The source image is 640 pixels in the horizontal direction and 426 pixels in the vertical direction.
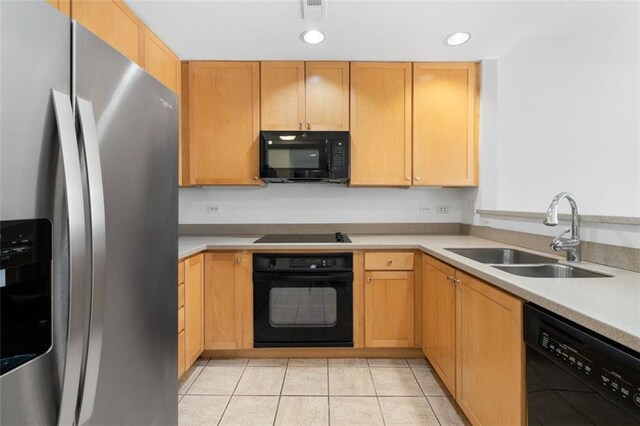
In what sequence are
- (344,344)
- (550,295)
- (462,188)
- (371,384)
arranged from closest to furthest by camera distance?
(550,295), (371,384), (344,344), (462,188)

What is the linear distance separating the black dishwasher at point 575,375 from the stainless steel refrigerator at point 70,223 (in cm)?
122

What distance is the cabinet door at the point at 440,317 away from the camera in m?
1.76

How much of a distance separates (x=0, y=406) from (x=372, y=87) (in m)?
2.62

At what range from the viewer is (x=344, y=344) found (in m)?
2.32

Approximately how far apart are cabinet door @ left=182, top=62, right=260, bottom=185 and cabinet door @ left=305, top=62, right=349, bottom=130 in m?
0.42

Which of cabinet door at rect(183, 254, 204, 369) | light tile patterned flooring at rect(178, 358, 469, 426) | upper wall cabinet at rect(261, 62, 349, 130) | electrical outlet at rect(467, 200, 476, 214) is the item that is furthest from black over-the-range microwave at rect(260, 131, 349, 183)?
light tile patterned flooring at rect(178, 358, 469, 426)

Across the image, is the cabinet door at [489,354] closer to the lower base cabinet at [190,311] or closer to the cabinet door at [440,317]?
the cabinet door at [440,317]

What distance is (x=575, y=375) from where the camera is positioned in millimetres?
879

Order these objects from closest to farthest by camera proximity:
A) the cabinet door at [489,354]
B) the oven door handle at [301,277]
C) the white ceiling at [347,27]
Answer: the cabinet door at [489,354]
the white ceiling at [347,27]
the oven door handle at [301,277]

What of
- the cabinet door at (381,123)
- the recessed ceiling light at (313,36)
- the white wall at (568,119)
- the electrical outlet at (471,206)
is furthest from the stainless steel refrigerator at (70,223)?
the electrical outlet at (471,206)

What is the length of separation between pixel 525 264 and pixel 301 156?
1.62m

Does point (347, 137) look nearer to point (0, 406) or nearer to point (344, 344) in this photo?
point (344, 344)

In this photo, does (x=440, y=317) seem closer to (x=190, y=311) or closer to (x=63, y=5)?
(x=190, y=311)

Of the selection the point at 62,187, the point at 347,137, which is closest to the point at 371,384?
the point at 347,137
